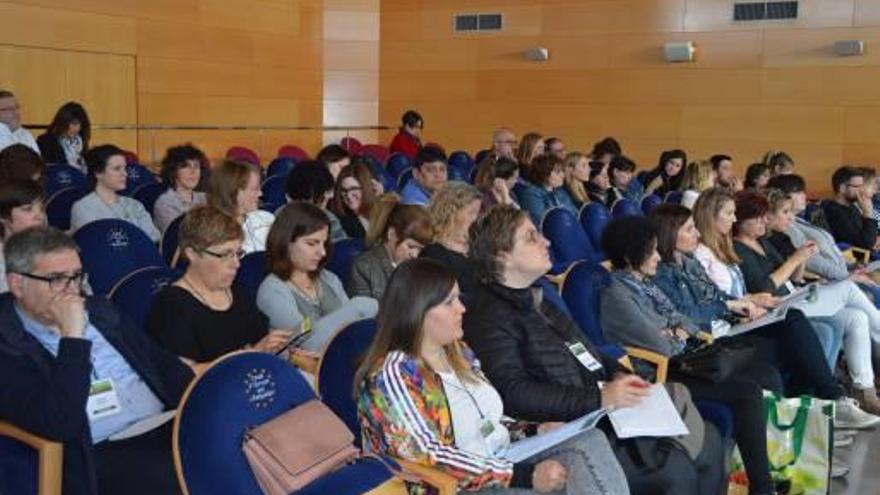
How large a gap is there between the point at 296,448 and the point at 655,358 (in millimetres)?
1975

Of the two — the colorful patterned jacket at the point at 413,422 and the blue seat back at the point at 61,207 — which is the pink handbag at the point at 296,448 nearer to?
the colorful patterned jacket at the point at 413,422

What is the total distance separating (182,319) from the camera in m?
3.10

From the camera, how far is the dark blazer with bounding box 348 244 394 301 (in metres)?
4.04

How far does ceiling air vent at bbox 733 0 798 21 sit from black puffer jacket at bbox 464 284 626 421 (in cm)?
857

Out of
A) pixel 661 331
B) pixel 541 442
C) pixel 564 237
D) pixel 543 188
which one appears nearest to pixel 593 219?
pixel 564 237

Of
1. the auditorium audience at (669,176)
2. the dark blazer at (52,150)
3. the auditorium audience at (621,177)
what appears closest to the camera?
the dark blazer at (52,150)

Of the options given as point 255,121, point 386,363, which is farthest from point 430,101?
point 386,363

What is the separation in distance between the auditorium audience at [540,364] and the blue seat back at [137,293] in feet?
4.13

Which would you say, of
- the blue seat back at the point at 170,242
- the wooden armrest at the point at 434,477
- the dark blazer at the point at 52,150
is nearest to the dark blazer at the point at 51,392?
the wooden armrest at the point at 434,477

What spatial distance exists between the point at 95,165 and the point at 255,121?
7.01 meters

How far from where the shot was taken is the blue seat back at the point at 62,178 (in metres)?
6.55

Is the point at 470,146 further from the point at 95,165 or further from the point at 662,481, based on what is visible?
the point at 662,481

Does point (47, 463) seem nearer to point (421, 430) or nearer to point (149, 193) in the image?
point (421, 430)

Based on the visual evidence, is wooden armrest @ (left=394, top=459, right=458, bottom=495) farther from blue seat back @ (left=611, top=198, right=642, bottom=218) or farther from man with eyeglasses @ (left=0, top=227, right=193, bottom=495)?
blue seat back @ (left=611, top=198, right=642, bottom=218)
